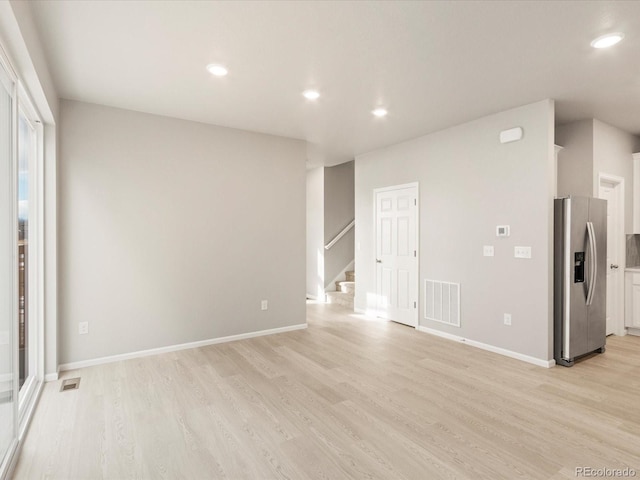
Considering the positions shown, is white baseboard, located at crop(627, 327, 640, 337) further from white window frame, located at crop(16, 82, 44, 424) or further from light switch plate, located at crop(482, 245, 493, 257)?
white window frame, located at crop(16, 82, 44, 424)

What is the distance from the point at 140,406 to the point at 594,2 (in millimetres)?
4182

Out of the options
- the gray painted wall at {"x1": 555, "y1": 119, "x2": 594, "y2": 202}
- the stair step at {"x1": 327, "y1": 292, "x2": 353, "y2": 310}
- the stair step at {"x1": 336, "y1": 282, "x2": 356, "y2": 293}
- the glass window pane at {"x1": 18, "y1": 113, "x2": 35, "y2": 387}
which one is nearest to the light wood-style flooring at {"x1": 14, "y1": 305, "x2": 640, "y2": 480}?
the glass window pane at {"x1": 18, "y1": 113, "x2": 35, "y2": 387}

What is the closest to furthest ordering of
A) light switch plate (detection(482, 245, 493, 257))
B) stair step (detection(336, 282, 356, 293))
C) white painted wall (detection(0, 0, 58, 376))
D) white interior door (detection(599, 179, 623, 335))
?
white painted wall (detection(0, 0, 58, 376)) → light switch plate (detection(482, 245, 493, 257)) → white interior door (detection(599, 179, 623, 335)) → stair step (detection(336, 282, 356, 293))

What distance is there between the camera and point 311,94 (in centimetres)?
356

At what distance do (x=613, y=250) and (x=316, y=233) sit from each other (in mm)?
4984

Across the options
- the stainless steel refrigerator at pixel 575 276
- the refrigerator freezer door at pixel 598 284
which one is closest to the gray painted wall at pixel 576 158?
the refrigerator freezer door at pixel 598 284

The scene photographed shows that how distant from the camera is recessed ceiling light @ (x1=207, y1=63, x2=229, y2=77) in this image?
297cm

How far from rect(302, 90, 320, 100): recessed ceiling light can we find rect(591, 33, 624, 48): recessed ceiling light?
7.27ft

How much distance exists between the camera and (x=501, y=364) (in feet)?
12.4

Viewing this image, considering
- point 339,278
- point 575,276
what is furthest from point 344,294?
point 575,276

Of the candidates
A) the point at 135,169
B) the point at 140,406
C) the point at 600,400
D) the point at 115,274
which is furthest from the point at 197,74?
the point at 600,400

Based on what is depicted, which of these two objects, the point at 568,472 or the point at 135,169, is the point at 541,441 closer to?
the point at 568,472

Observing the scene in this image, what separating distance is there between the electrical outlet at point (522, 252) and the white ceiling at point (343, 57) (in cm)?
155

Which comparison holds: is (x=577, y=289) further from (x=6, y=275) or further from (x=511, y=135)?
(x=6, y=275)
